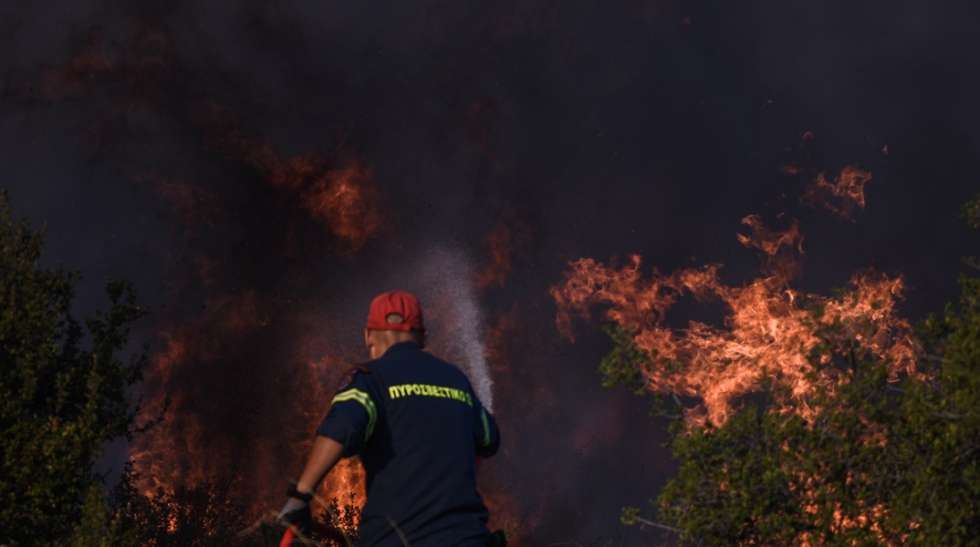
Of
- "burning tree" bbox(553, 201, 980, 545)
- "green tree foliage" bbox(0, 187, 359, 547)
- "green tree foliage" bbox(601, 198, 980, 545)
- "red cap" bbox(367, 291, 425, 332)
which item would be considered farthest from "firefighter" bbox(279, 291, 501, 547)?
"green tree foliage" bbox(0, 187, 359, 547)

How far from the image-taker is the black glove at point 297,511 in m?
6.69

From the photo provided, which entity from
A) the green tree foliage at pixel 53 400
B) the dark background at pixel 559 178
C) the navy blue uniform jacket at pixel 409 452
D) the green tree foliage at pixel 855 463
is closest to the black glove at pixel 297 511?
the navy blue uniform jacket at pixel 409 452

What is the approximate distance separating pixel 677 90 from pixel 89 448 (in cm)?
6057

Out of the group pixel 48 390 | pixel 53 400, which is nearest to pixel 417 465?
pixel 53 400

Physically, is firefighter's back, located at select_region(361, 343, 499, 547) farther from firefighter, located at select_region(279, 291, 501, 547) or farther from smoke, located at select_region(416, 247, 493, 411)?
smoke, located at select_region(416, 247, 493, 411)

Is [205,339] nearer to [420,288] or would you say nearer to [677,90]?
[420,288]

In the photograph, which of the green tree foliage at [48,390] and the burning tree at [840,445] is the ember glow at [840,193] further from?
the burning tree at [840,445]

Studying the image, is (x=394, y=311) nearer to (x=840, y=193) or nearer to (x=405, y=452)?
(x=405, y=452)

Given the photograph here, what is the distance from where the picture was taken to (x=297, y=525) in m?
6.83

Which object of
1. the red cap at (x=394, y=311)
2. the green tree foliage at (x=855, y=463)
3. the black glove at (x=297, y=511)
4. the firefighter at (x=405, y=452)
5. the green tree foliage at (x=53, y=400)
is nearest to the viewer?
the black glove at (x=297, y=511)

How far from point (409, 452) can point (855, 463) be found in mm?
6642

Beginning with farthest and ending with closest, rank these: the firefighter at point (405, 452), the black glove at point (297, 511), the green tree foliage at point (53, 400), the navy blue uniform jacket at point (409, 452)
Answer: the green tree foliage at point (53, 400) → the navy blue uniform jacket at point (409, 452) → the firefighter at point (405, 452) → the black glove at point (297, 511)

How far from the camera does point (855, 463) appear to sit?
1209 cm

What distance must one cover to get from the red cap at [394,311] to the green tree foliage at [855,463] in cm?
535
